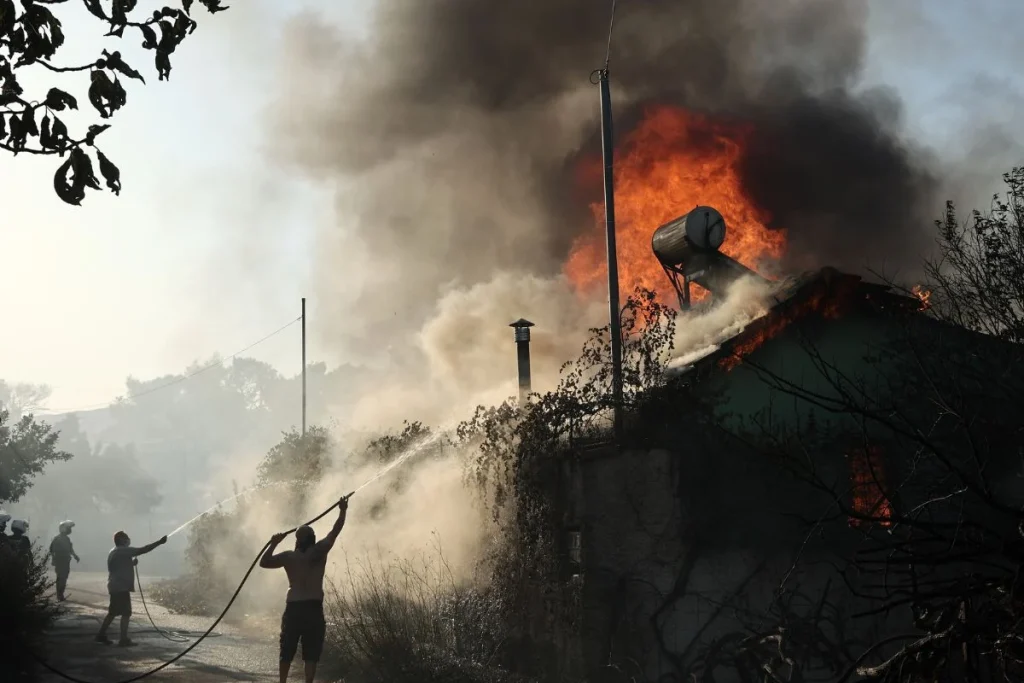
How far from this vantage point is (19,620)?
1153cm

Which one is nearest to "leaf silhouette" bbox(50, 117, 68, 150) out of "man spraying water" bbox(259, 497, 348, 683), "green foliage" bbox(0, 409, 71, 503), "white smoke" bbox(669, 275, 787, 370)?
"man spraying water" bbox(259, 497, 348, 683)

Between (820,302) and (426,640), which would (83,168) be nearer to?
(426,640)

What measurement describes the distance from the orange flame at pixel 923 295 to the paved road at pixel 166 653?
30.1 ft

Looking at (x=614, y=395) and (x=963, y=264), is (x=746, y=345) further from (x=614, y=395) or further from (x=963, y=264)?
(x=963, y=264)

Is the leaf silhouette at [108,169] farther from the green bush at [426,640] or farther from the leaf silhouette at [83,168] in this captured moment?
the green bush at [426,640]

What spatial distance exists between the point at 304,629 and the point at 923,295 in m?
8.89

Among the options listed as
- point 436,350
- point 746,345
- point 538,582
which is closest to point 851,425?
point 746,345

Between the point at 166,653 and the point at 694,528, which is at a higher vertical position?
the point at 694,528

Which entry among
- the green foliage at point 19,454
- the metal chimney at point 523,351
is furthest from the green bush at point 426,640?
the green foliage at point 19,454

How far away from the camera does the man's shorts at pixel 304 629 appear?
1034cm

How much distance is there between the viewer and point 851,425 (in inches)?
456

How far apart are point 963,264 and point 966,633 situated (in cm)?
1060

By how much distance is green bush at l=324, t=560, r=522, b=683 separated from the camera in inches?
399

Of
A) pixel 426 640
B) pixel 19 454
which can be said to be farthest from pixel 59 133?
pixel 19 454
